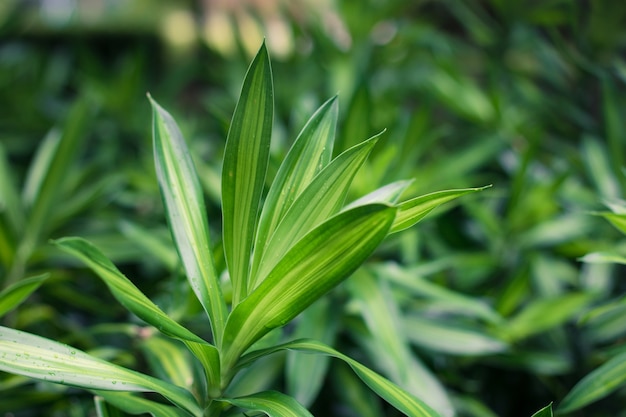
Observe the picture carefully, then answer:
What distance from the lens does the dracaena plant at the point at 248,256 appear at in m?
0.46

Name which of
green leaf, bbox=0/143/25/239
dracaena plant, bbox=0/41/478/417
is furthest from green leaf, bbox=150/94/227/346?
green leaf, bbox=0/143/25/239

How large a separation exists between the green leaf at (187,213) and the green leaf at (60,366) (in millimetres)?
84

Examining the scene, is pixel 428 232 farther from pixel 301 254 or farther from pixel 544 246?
pixel 301 254

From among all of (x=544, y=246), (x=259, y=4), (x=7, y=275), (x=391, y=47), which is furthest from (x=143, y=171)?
(x=259, y=4)

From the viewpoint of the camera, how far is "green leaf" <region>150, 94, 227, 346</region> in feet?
1.72

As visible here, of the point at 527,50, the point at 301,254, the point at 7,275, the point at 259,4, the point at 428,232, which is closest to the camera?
the point at 301,254

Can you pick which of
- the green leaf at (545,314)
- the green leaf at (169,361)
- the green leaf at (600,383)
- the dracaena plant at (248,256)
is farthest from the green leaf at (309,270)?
the green leaf at (545,314)

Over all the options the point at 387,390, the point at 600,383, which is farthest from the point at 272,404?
the point at 600,383

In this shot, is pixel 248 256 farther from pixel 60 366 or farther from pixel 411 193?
pixel 411 193

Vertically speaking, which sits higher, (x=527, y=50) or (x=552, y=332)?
(x=527, y=50)

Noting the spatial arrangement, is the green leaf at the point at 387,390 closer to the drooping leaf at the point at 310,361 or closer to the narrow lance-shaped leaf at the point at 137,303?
the narrow lance-shaped leaf at the point at 137,303

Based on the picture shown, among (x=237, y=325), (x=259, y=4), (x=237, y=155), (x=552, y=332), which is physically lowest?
(x=552, y=332)

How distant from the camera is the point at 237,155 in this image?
0.53 meters

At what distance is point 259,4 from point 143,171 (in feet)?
3.65
